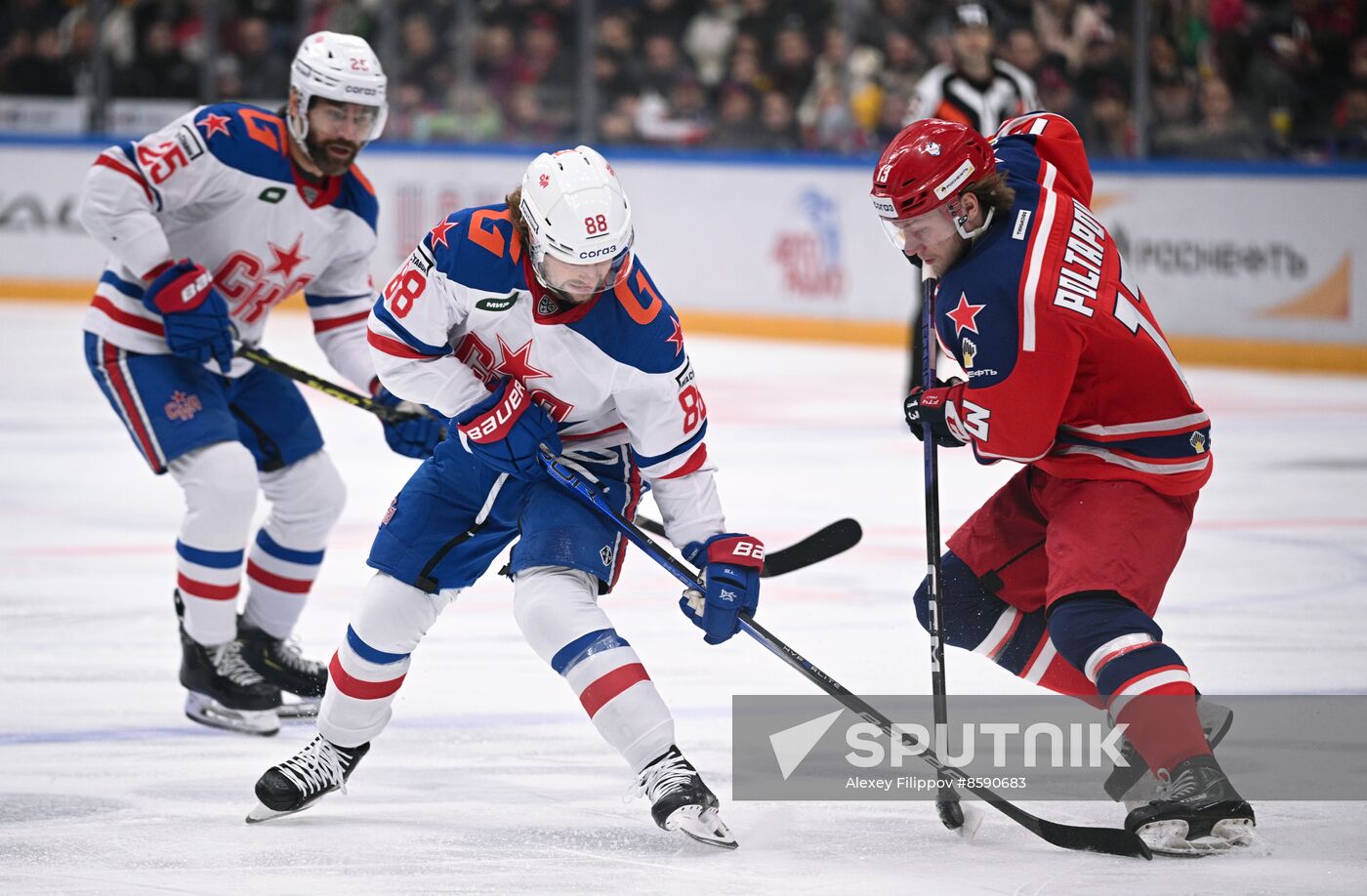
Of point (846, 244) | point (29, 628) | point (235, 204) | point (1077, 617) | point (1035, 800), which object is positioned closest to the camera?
point (1077, 617)

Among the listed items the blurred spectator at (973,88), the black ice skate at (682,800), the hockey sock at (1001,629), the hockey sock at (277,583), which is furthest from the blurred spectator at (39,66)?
the black ice skate at (682,800)

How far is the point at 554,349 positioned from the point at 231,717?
47.7 inches

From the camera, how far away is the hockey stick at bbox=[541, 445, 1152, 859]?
3066 mm

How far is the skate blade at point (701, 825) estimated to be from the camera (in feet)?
9.99

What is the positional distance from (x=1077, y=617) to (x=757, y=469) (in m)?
3.93

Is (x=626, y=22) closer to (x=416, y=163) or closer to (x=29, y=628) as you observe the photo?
(x=416, y=163)

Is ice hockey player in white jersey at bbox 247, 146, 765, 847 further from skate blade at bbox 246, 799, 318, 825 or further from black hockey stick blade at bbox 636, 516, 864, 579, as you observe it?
black hockey stick blade at bbox 636, 516, 864, 579

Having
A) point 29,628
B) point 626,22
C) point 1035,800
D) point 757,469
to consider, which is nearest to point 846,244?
point 626,22

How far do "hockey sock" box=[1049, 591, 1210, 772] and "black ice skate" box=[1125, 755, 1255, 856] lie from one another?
3 centimetres

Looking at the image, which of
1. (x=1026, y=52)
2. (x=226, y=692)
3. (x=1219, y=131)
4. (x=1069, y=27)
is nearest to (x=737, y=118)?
(x=1026, y=52)

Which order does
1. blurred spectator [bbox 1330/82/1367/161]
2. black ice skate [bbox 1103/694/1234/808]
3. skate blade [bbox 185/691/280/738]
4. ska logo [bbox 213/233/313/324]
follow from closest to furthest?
1. black ice skate [bbox 1103/694/1234/808]
2. skate blade [bbox 185/691/280/738]
3. ska logo [bbox 213/233/313/324]
4. blurred spectator [bbox 1330/82/1367/161]

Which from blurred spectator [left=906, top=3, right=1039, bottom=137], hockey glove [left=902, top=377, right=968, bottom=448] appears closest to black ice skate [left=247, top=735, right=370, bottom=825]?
hockey glove [left=902, top=377, right=968, bottom=448]

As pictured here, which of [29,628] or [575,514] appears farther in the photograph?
[29,628]

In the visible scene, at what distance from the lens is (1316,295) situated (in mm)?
9484
